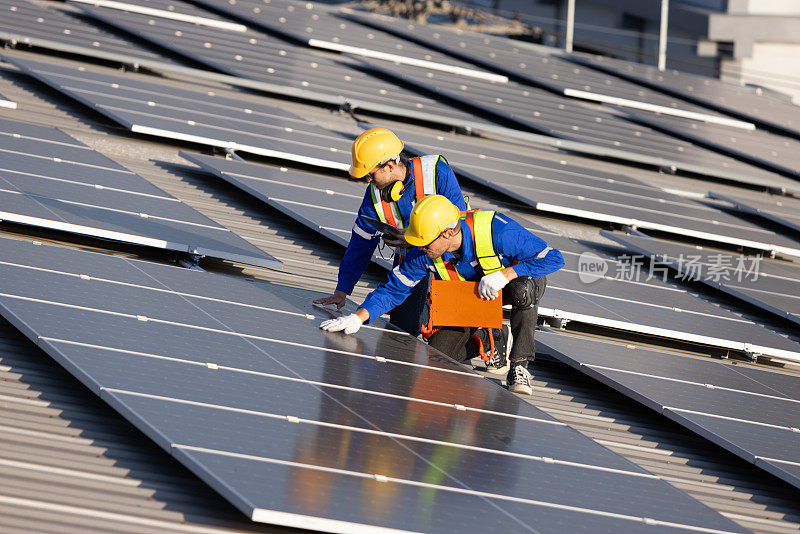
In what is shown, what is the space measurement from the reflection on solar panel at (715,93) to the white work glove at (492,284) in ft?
61.4

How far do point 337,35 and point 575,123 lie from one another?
274 inches

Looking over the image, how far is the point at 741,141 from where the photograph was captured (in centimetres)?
2342

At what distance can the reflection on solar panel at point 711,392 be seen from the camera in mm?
8852

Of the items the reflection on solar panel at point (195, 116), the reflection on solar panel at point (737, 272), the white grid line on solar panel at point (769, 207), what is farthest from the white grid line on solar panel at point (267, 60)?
the reflection on solar panel at point (737, 272)

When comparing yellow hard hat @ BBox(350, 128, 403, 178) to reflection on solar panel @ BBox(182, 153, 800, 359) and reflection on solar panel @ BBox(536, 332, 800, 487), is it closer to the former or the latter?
reflection on solar panel @ BBox(536, 332, 800, 487)

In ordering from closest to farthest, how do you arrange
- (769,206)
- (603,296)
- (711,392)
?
(711,392) < (603,296) < (769,206)

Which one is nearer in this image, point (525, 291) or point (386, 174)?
point (525, 291)

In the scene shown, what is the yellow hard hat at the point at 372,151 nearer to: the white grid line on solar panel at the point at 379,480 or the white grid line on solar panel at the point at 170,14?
the white grid line on solar panel at the point at 379,480

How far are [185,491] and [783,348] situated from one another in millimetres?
7160

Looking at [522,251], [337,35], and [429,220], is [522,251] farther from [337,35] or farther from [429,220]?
[337,35]

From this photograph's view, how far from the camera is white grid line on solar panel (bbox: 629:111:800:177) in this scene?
22.0 meters

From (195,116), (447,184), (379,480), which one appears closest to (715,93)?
(195,116)

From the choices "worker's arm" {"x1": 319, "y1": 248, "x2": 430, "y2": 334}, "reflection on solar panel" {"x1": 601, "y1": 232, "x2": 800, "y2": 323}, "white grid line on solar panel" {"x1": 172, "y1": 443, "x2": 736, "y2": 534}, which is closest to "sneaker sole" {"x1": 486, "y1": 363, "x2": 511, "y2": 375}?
"worker's arm" {"x1": 319, "y1": 248, "x2": 430, "y2": 334}

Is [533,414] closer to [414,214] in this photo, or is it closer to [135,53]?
[414,214]
